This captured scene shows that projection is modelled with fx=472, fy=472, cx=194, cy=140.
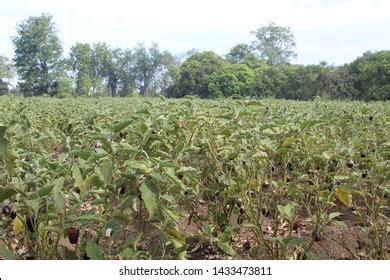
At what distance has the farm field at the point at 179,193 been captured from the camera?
1621 mm

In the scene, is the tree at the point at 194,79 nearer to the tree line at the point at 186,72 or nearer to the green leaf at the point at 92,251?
the tree line at the point at 186,72

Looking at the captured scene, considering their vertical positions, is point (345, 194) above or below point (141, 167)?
below

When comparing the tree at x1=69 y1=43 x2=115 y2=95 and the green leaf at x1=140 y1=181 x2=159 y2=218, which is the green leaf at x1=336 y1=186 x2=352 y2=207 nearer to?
the green leaf at x1=140 y1=181 x2=159 y2=218

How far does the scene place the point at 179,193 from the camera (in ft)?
7.50

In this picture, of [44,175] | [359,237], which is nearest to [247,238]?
[359,237]

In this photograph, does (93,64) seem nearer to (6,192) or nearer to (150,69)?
(150,69)

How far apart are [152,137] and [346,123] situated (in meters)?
3.33

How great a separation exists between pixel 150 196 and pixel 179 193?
2.61 feet

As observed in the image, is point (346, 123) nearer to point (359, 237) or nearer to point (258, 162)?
point (359, 237)

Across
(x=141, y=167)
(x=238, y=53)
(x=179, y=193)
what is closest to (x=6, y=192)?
(x=141, y=167)

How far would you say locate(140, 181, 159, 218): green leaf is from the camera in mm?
1481

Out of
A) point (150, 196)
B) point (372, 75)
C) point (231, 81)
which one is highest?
point (231, 81)

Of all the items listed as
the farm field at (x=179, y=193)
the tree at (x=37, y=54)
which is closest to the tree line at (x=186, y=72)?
the tree at (x=37, y=54)

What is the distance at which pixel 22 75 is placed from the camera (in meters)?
47.9
